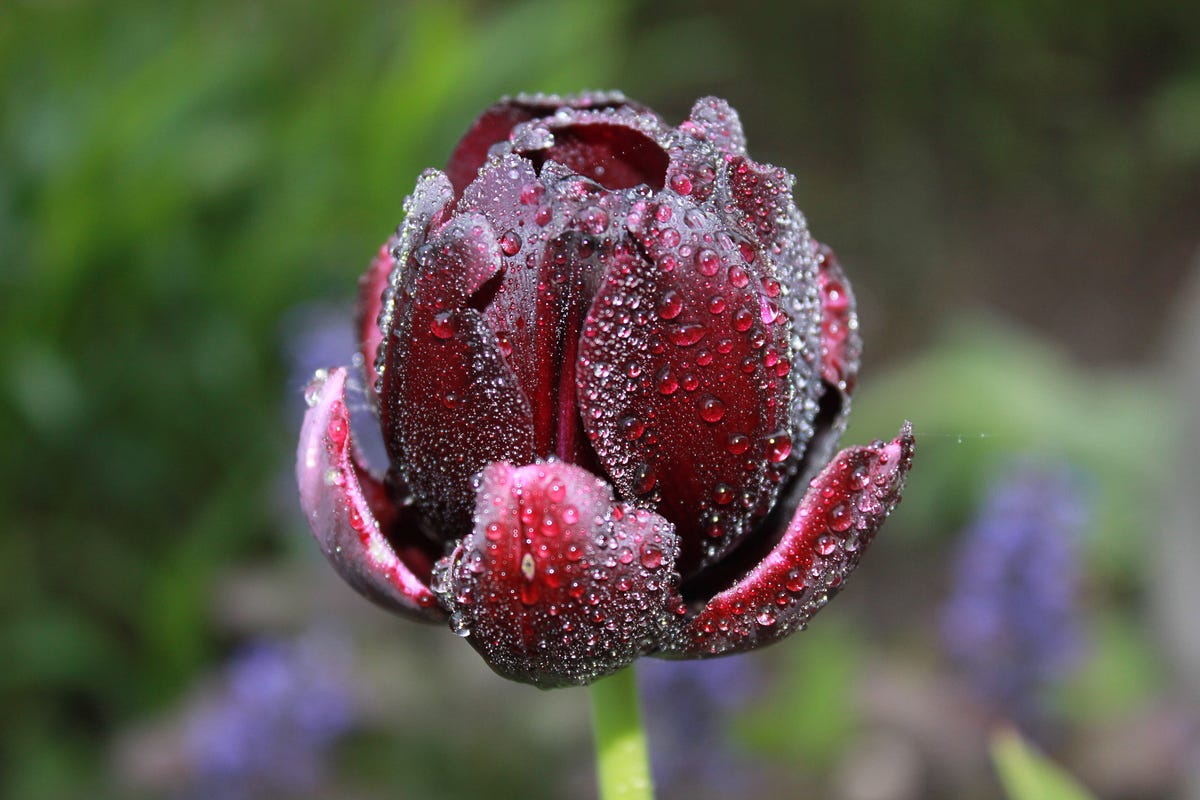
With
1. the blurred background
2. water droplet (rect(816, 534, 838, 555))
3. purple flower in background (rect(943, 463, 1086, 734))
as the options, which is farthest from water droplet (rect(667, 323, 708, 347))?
purple flower in background (rect(943, 463, 1086, 734))

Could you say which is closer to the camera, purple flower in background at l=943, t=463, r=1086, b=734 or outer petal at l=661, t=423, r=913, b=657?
outer petal at l=661, t=423, r=913, b=657

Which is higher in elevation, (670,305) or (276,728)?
(670,305)

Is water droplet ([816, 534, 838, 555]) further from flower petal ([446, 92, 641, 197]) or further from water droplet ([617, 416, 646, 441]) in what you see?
flower petal ([446, 92, 641, 197])

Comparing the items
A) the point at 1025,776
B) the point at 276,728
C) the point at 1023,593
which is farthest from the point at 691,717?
the point at 1025,776

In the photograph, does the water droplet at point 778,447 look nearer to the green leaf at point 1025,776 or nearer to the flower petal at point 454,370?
the flower petal at point 454,370

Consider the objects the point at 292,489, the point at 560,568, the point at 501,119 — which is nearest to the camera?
the point at 560,568

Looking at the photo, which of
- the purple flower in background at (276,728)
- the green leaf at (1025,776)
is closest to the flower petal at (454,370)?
the green leaf at (1025,776)

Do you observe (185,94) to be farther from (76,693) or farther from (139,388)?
(76,693)

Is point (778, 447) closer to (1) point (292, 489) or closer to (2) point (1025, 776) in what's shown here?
(2) point (1025, 776)
